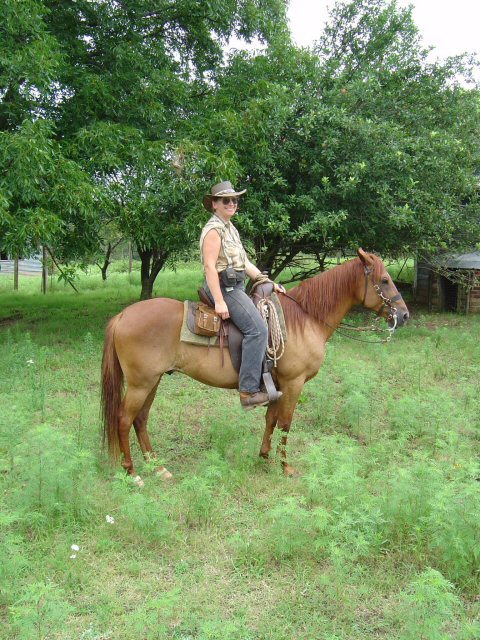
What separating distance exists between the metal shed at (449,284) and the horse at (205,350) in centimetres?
737

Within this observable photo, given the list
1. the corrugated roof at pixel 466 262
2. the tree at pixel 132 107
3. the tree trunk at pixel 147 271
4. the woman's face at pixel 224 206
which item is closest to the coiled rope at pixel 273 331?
the woman's face at pixel 224 206

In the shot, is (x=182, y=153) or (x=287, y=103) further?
(x=287, y=103)

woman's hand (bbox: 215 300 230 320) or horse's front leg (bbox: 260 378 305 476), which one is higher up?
woman's hand (bbox: 215 300 230 320)

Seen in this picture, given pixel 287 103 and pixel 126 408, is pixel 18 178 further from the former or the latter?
pixel 287 103

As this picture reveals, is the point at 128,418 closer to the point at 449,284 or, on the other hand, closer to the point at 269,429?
the point at 269,429

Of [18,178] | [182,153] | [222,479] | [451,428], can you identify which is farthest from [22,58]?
[451,428]

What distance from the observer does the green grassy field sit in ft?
9.41

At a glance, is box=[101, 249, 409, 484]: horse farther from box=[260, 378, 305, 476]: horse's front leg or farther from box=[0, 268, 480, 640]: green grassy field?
box=[0, 268, 480, 640]: green grassy field

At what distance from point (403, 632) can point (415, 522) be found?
102 cm

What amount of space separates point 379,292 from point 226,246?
5.85ft

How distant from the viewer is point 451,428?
568 centimetres

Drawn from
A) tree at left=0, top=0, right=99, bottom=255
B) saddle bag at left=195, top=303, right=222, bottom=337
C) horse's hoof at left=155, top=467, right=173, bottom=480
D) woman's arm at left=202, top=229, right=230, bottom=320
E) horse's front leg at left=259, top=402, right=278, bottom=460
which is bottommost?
horse's hoof at left=155, top=467, right=173, bottom=480

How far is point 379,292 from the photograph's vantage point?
5.30 m

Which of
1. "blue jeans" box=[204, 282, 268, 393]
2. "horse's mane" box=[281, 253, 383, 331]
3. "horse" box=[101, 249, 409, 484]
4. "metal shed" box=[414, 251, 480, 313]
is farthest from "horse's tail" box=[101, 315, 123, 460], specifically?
"metal shed" box=[414, 251, 480, 313]
